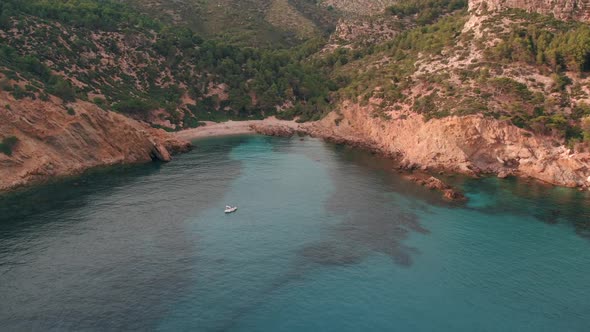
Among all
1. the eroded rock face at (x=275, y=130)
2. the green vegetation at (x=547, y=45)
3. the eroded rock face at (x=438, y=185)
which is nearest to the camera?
the eroded rock face at (x=438, y=185)

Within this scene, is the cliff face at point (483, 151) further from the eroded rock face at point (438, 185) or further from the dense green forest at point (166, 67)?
the dense green forest at point (166, 67)

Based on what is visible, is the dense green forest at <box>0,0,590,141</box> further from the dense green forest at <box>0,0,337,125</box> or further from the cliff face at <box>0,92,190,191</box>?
the cliff face at <box>0,92,190,191</box>

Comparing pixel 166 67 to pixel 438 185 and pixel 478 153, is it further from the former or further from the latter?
pixel 438 185

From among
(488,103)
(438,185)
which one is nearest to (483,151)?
(488,103)

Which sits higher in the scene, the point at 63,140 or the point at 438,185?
the point at 63,140

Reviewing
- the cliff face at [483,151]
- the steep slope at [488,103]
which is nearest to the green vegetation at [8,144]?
the cliff face at [483,151]

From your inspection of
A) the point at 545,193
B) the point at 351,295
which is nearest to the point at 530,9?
the point at 545,193

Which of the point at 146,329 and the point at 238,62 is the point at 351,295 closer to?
the point at 146,329
